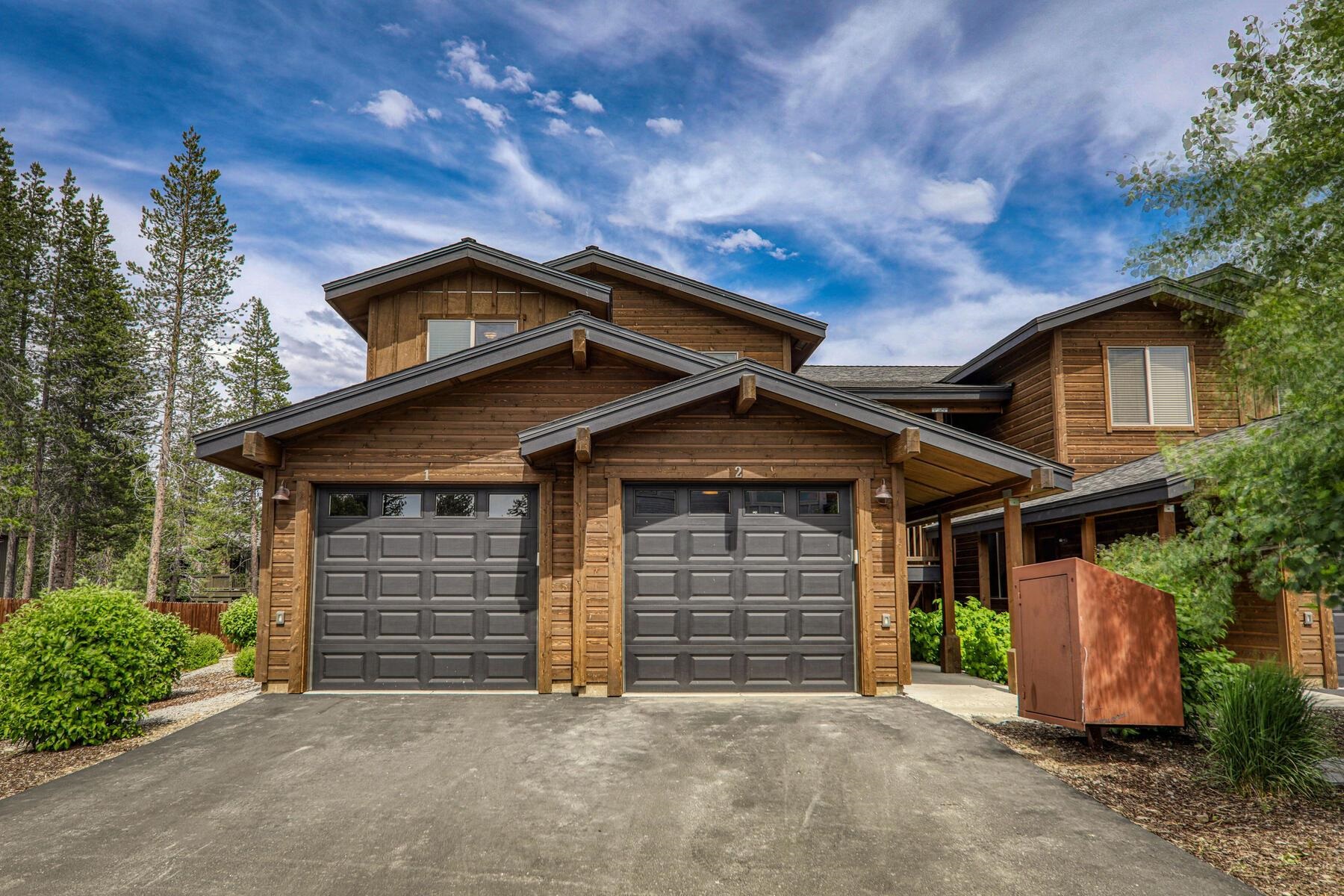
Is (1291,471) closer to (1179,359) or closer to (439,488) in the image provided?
(439,488)

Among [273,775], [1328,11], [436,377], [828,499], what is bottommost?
[273,775]

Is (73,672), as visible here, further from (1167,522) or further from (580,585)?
(1167,522)

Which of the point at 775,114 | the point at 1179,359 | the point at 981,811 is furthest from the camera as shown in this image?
the point at 775,114

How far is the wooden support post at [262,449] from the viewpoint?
8594 millimetres

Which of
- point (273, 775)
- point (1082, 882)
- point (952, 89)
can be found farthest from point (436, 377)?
point (952, 89)

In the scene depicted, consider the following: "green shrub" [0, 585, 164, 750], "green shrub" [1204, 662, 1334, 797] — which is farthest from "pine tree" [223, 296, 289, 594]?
"green shrub" [1204, 662, 1334, 797]

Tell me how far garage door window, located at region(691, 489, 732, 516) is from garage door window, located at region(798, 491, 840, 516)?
2.93ft

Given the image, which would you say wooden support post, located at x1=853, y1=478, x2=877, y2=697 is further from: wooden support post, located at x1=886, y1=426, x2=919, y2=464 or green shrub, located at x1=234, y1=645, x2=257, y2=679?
green shrub, located at x1=234, y1=645, x2=257, y2=679

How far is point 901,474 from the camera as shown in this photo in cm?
911

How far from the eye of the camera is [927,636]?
12641mm

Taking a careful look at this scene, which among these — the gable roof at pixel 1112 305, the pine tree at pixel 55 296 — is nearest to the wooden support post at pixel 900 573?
the gable roof at pixel 1112 305

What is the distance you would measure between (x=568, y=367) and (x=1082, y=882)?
25.6 ft

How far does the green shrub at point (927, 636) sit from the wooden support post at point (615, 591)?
18.7 ft

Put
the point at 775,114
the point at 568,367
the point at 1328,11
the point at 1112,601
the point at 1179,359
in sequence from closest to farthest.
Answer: the point at 1112,601
the point at 1328,11
the point at 568,367
the point at 1179,359
the point at 775,114
